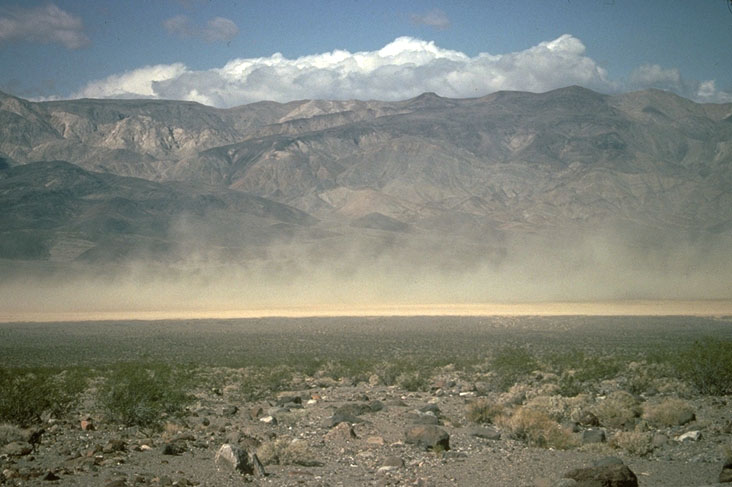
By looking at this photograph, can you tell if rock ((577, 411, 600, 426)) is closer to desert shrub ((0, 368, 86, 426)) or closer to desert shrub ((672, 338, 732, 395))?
desert shrub ((672, 338, 732, 395))

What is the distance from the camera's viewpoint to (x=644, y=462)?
48.3 feet

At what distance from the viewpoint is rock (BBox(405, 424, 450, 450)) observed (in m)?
16.1

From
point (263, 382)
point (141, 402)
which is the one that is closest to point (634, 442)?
point (141, 402)

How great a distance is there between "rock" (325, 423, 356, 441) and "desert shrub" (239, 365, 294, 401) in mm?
6597

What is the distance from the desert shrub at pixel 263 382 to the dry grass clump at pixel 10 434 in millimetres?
8457

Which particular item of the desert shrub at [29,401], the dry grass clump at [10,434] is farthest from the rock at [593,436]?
the desert shrub at [29,401]

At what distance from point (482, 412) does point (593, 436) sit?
3564 mm

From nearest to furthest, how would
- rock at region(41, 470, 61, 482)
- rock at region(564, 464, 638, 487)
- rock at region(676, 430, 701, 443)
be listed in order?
rock at region(564, 464, 638, 487)
rock at region(41, 470, 61, 482)
rock at region(676, 430, 701, 443)

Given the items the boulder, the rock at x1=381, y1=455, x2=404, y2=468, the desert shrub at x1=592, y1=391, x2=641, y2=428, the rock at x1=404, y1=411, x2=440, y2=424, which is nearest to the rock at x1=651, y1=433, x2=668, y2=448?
the desert shrub at x1=592, y1=391, x2=641, y2=428

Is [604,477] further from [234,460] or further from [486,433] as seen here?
[234,460]

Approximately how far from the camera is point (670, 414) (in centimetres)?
1778

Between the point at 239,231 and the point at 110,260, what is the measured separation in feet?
133

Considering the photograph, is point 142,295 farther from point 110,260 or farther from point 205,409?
point 205,409

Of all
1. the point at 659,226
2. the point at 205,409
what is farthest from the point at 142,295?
the point at 659,226
